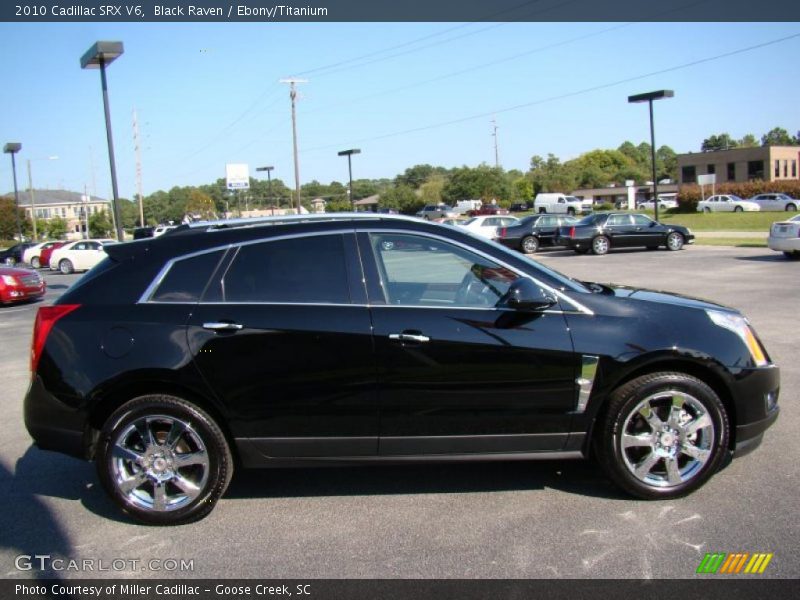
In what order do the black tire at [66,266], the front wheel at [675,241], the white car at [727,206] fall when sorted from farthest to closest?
the white car at [727,206]
the black tire at [66,266]
the front wheel at [675,241]

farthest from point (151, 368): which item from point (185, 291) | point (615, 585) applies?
point (615, 585)

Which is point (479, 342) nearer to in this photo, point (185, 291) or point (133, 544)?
point (185, 291)

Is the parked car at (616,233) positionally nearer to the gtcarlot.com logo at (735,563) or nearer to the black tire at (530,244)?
the black tire at (530,244)

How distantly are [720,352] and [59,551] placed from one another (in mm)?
3944

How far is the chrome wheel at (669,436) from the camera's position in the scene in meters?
4.04

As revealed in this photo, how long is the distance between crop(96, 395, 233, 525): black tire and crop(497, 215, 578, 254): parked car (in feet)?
82.8

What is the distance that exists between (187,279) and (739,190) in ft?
206

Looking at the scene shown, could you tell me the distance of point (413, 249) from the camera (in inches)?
169

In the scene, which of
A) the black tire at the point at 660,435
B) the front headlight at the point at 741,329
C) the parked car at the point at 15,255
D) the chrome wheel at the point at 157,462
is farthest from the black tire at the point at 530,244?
the parked car at the point at 15,255

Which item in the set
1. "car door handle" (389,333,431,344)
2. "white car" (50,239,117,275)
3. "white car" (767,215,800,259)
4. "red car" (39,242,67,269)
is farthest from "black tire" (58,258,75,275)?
"car door handle" (389,333,431,344)

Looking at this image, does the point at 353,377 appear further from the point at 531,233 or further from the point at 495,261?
the point at 531,233

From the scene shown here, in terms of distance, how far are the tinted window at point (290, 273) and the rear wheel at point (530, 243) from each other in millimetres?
25162

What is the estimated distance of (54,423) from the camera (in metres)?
4.05

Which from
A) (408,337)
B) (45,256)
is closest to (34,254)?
(45,256)
